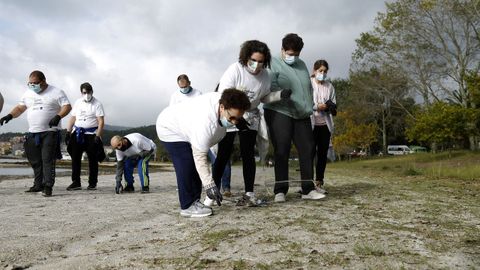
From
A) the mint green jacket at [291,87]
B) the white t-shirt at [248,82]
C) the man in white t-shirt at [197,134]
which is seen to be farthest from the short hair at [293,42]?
the man in white t-shirt at [197,134]

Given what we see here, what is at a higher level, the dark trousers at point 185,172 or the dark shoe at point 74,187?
the dark trousers at point 185,172

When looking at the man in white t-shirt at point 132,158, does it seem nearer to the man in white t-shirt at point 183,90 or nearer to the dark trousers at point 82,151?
the dark trousers at point 82,151

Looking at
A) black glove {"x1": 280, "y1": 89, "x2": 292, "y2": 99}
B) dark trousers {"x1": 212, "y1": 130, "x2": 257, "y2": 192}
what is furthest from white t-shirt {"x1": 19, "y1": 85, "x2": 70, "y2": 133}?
black glove {"x1": 280, "y1": 89, "x2": 292, "y2": 99}

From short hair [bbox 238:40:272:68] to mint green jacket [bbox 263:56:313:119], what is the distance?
0.49 m

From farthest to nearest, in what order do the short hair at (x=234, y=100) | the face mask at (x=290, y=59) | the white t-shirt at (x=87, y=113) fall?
the white t-shirt at (x=87, y=113) < the face mask at (x=290, y=59) < the short hair at (x=234, y=100)

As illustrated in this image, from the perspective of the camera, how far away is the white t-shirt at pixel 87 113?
23.4 feet

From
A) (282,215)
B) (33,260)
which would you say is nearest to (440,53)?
(282,215)

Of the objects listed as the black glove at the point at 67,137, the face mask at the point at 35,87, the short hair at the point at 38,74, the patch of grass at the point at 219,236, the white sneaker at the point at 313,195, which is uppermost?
the short hair at the point at 38,74

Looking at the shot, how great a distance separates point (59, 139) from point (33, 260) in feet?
14.4

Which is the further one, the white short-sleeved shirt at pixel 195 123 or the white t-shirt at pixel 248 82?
the white t-shirt at pixel 248 82

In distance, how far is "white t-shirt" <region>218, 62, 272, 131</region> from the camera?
4344 millimetres

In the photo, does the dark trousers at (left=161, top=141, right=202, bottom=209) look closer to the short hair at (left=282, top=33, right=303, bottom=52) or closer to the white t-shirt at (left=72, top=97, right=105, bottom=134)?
the short hair at (left=282, top=33, right=303, bottom=52)

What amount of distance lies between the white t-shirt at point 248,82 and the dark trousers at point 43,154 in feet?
10.2

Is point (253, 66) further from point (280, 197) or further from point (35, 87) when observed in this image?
point (35, 87)
